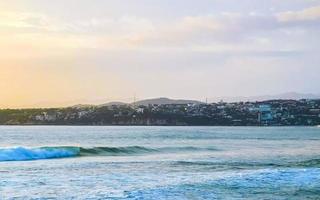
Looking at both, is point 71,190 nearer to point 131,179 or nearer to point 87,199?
point 87,199

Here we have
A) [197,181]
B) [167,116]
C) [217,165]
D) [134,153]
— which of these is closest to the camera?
[197,181]

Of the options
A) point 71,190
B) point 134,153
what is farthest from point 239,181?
point 134,153

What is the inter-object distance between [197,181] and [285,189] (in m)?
4.55

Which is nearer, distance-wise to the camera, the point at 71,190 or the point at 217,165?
the point at 71,190

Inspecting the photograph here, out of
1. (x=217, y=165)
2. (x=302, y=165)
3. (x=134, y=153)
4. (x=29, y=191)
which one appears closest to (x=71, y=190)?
(x=29, y=191)

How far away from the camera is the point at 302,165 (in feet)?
135

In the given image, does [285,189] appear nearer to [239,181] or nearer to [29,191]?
[239,181]

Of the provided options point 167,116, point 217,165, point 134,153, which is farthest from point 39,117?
point 217,165

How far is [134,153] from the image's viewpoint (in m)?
58.4

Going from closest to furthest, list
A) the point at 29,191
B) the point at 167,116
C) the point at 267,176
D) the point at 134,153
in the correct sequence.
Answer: the point at 29,191
the point at 267,176
the point at 134,153
the point at 167,116

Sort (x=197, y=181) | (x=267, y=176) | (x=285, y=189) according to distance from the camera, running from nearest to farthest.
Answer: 1. (x=285, y=189)
2. (x=197, y=181)
3. (x=267, y=176)

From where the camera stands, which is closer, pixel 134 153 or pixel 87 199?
pixel 87 199

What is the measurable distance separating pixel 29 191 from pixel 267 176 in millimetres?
13401

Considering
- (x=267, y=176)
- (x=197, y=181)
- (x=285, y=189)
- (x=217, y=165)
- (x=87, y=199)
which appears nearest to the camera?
(x=87, y=199)
